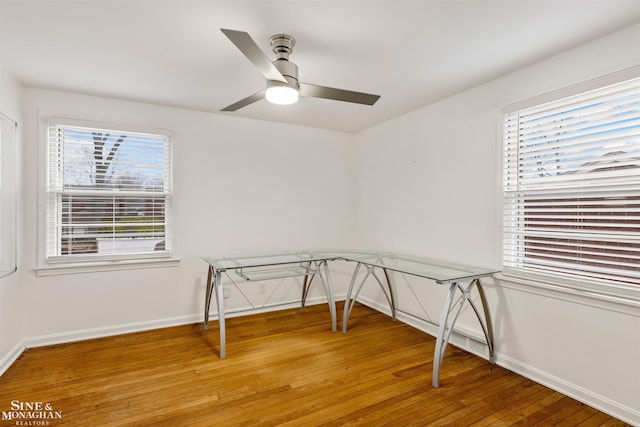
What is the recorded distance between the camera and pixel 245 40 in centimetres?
157

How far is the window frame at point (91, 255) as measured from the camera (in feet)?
9.72

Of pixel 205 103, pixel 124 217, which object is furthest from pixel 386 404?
pixel 205 103

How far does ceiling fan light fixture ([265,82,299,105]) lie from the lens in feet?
6.69

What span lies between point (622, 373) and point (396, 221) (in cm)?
229

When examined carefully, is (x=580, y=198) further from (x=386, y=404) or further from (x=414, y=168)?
(x=386, y=404)

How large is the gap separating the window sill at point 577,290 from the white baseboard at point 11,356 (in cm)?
398

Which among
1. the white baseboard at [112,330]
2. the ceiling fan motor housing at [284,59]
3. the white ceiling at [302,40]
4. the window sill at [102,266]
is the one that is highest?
the white ceiling at [302,40]

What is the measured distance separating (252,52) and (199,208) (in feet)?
7.75

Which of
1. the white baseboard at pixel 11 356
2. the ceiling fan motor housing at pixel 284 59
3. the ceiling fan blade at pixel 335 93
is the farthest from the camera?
the white baseboard at pixel 11 356

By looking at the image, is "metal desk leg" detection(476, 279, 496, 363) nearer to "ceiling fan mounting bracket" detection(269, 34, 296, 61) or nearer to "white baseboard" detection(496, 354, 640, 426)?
"white baseboard" detection(496, 354, 640, 426)

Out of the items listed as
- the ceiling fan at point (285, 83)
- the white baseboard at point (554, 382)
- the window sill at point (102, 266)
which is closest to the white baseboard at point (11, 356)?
the window sill at point (102, 266)

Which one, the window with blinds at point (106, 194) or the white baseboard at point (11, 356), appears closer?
the white baseboard at point (11, 356)

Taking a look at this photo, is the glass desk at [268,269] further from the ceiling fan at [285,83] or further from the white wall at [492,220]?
the ceiling fan at [285,83]

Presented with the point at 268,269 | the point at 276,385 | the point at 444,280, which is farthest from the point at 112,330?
the point at 444,280
